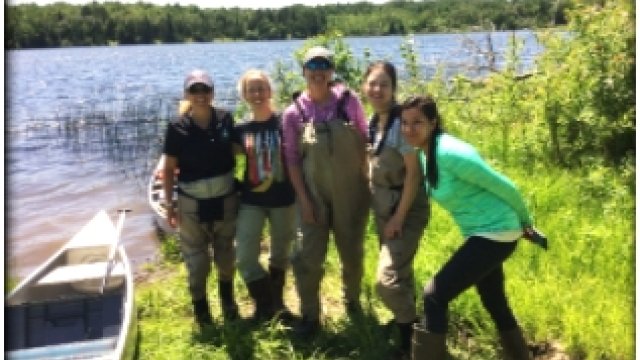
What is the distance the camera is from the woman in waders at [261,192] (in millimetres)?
4414

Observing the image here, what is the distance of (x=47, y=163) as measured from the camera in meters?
14.3

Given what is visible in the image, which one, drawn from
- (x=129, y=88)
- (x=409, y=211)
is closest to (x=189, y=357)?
(x=409, y=211)

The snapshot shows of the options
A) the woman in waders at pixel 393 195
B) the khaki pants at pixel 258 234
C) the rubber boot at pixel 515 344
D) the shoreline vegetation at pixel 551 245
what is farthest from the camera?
the khaki pants at pixel 258 234

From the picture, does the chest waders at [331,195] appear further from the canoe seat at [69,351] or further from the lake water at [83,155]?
the lake water at [83,155]

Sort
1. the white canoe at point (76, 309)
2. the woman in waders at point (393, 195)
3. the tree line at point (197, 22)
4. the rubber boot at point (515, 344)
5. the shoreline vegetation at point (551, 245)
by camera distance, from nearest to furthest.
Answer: the rubber boot at point (515, 344) → the woman in waders at point (393, 195) → the shoreline vegetation at point (551, 245) → the white canoe at point (76, 309) → the tree line at point (197, 22)

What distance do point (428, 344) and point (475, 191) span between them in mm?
853

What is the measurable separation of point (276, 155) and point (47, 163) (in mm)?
11265

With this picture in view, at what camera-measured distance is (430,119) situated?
3.43 metres

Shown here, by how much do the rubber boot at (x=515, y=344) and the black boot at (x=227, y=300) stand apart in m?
2.09

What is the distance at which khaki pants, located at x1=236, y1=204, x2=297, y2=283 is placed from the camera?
180 inches

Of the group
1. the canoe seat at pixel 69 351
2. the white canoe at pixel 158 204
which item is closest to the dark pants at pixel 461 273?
the canoe seat at pixel 69 351

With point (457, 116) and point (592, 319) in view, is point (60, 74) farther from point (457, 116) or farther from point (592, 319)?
point (592, 319)

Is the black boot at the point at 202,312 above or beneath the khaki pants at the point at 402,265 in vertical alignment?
beneath

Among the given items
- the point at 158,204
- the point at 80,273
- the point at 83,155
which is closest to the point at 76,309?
the point at 80,273
